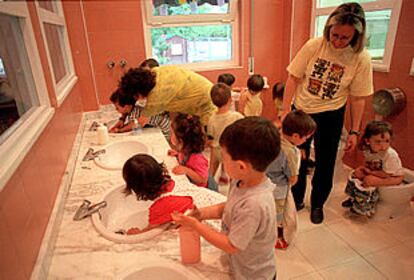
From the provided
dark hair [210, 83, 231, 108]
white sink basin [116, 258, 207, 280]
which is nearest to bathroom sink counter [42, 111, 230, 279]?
white sink basin [116, 258, 207, 280]

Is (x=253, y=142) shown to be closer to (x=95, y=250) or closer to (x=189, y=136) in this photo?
(x=95, y=250)

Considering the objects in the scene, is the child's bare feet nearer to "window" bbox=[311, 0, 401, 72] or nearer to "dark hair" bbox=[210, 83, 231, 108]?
"dark hair" bbox=[210, 83, 231, 108]

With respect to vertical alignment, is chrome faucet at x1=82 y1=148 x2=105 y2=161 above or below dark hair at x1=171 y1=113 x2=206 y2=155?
below

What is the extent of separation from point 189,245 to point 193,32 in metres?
2.54

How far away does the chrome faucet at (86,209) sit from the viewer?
1114 millimetres

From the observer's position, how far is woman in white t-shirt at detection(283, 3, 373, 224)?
1536 millimetres

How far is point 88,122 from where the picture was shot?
236 centimetres

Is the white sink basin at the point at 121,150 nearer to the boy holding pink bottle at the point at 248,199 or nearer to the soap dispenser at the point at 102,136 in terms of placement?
the soap dispenser at the point at 102,136

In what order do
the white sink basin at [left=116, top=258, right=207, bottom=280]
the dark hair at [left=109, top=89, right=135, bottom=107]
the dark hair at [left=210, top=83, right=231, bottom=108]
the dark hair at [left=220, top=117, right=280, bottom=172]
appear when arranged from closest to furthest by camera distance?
the dark hair at [left=220, top=117, right=280, bottom=172], the white sink basin at [left=116, top=258, right=207, bottom=280], the dark hair at [left=109, top=89, right=135, bottom=107], the dark hair at [left=210, top=83, right=231, bottom=108]

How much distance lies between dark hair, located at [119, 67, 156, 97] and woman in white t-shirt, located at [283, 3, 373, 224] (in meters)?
0.88

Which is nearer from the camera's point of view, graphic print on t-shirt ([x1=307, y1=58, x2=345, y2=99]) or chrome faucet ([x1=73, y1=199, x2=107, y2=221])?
chrome faucet ([x1=73, y1=199, x2=107, y2=221])

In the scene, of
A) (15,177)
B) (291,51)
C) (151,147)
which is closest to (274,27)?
(291,51)

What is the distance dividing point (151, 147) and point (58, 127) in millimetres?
556

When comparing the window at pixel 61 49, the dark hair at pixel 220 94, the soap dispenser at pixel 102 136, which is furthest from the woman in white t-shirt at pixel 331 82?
the window at pixel 61 49
